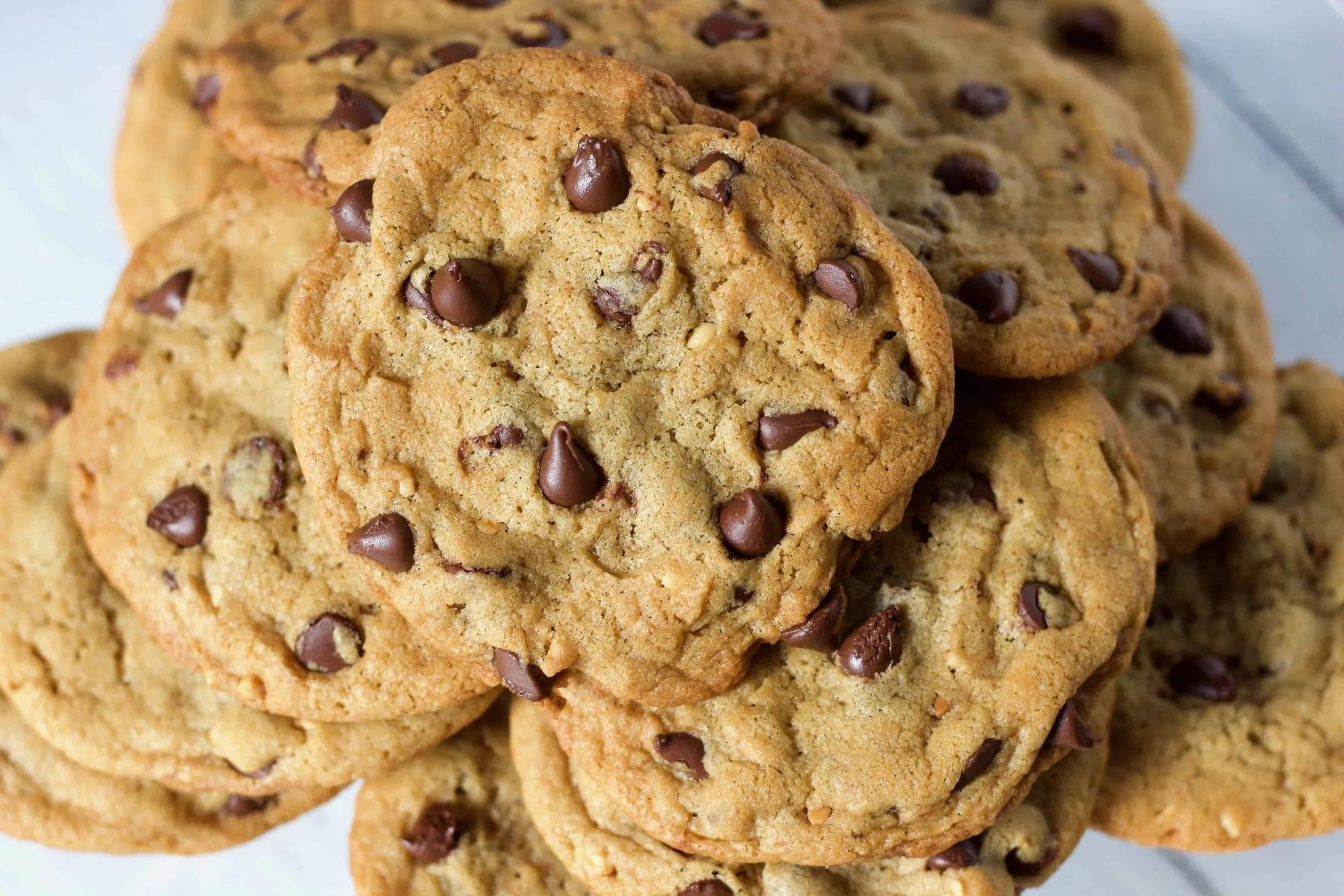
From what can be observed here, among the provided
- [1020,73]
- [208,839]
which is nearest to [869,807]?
[208,839]

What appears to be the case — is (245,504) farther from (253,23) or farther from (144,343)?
(253,23)

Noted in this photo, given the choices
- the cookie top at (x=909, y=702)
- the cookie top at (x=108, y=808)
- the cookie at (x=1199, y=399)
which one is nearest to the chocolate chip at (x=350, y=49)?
the cookie top at (x=909, y=702)

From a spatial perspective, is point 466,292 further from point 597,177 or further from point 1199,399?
point 1199,399

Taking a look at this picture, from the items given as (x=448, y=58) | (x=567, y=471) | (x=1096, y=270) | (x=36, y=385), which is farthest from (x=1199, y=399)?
(x=36, y=385)

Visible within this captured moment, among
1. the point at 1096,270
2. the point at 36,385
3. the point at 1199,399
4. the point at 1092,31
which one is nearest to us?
the point at 1096,270

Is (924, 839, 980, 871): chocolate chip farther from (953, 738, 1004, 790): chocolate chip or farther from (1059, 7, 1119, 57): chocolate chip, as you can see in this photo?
(1059, 7, 1119, 57): chocolate chip
